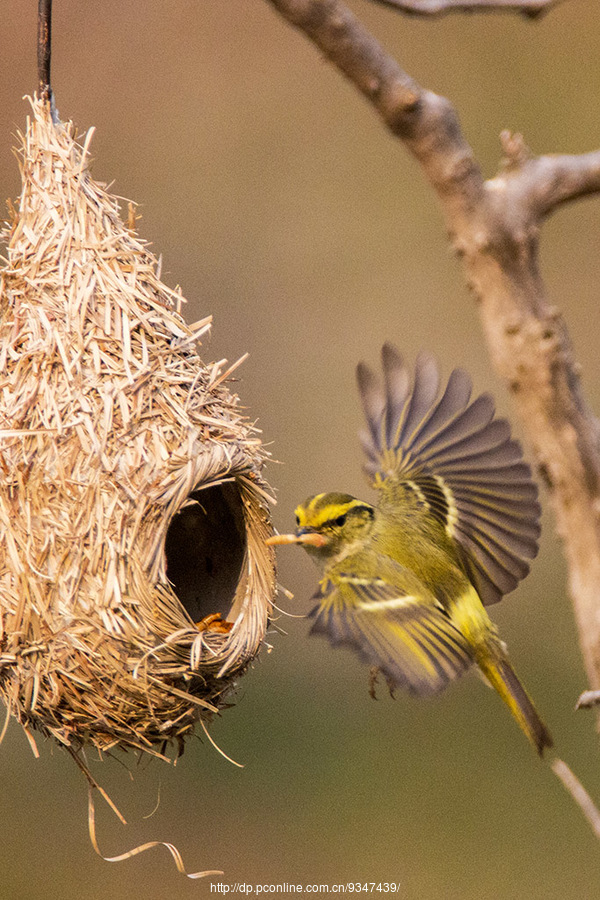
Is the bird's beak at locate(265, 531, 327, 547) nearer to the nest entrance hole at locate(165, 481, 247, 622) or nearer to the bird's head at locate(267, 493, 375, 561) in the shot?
the bird's head at locate(267, 493, 375, 561)

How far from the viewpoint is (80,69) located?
241 inches

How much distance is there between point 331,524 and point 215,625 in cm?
37

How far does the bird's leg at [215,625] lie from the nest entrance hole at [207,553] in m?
0.11

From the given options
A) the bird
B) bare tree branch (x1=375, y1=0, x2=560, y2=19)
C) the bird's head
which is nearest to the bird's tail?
the bird

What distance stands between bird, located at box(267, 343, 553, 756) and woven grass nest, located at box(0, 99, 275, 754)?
0.22 metres

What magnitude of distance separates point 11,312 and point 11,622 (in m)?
0.70

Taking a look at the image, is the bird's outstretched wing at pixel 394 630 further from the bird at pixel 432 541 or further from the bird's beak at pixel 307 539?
the bird's beak at pixel 307 539

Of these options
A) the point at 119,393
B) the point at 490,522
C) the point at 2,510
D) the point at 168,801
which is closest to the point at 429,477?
the point at 490,522

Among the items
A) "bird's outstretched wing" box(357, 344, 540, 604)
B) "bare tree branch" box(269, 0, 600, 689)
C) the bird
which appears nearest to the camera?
"bare tree branch" box(269, 0, 600, 689)

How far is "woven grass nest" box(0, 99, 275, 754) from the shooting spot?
7.43 feet

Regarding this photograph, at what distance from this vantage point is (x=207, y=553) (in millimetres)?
2818

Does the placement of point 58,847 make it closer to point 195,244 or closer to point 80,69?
point 195,244

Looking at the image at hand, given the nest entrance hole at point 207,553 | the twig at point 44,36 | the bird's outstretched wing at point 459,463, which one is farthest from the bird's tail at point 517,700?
the twig at point 44,36

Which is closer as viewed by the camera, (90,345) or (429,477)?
(90,345)
